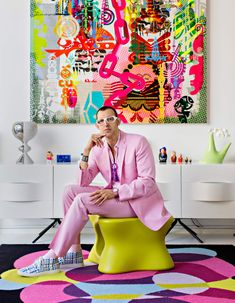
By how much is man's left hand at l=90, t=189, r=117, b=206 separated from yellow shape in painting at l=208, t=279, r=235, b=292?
2.72 feet

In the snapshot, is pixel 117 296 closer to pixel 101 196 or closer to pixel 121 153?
pixel 101 196

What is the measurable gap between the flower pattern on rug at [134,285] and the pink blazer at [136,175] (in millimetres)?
360

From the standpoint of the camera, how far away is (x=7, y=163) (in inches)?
176

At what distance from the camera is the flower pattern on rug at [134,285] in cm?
270

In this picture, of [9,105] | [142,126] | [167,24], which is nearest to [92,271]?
[142,126]

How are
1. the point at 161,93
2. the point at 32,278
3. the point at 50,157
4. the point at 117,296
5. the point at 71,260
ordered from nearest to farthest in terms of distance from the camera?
the point at 117,296 < the point at 32,278 < the point at 71,260 < the point at 50,157 < the point at 161,93

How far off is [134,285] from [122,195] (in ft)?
2.02

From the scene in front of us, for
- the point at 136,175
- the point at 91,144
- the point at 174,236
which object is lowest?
the point at 174,236

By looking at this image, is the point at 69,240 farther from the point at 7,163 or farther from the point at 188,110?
the point at 188,110

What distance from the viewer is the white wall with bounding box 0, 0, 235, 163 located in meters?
4.66

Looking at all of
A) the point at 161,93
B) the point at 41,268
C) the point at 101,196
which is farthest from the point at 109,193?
the point at 161,93

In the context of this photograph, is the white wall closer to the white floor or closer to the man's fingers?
the white floor

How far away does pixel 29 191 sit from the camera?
4250 millimetres

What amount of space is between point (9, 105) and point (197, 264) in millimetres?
2330
